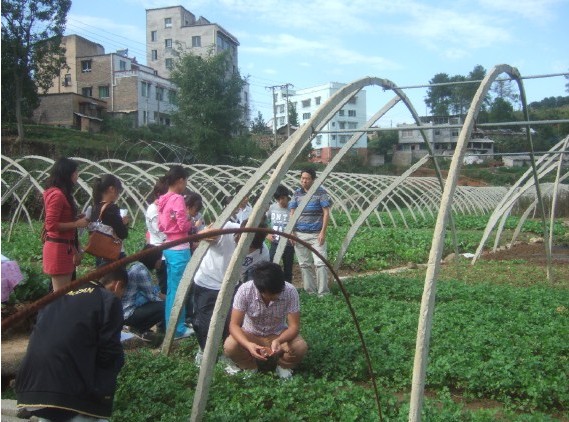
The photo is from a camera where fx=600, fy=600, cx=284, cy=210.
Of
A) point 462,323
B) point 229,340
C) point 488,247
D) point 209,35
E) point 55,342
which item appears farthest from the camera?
point 209,35

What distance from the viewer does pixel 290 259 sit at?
9086mm

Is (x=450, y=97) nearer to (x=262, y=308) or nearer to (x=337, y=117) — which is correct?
(x=337, y=117)

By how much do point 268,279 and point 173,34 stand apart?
61.7 meters

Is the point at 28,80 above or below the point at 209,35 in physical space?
below

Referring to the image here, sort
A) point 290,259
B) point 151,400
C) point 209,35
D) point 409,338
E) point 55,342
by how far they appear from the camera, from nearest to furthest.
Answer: point 55,342, point 151,400, point 409,338, point 290,259, point 209,35

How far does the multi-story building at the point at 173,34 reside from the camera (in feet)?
201

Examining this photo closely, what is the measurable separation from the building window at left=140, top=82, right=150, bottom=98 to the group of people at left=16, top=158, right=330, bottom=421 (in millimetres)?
47698

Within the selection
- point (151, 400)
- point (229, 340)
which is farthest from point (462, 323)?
point (151, 400)

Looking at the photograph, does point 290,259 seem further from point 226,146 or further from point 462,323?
point 226,146

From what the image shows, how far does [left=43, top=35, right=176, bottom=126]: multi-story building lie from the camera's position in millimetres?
53844

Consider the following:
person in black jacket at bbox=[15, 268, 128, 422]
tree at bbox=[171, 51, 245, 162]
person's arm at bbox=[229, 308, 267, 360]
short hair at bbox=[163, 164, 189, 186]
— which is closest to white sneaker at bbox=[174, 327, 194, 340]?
person's arm at bbox=[229, 308, 267, 360]

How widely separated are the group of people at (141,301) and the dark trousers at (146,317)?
11mm

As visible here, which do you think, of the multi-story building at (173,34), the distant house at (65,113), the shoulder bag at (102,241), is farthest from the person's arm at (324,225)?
the multi-story building at (173,34)

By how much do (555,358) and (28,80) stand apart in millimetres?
35698
